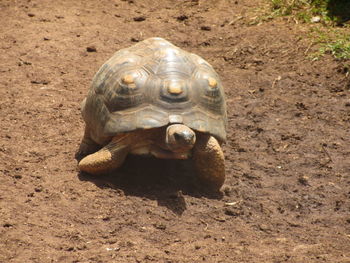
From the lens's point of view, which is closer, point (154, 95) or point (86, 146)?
point (154, 95)

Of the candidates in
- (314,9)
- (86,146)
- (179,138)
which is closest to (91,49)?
(86,146)

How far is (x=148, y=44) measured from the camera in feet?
16.5

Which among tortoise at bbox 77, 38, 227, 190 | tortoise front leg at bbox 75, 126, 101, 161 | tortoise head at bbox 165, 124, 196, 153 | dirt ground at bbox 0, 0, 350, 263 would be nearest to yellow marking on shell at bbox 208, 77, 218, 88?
tortoise at bbox 77, 38, 227, 190

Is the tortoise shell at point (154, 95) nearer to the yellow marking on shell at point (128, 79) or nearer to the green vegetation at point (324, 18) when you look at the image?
the yellow marking on shell at point (128, 79)

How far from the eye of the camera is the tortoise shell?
14.9 ft

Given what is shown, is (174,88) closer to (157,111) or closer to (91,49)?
(157,111)

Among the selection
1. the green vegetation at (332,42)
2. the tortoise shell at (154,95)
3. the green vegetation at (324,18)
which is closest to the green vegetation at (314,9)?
the green vegetation at (324,18)

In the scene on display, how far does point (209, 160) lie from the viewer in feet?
15.6

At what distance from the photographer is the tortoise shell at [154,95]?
4535mm

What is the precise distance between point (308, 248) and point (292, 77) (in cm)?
302

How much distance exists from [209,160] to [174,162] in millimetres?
495

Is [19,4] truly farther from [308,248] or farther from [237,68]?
[308,248]

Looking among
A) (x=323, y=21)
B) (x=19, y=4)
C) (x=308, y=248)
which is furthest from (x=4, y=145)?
(x=323, y=21)

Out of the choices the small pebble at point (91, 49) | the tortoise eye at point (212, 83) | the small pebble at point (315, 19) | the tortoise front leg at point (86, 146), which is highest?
the tortoise eye at point (212, 83)
